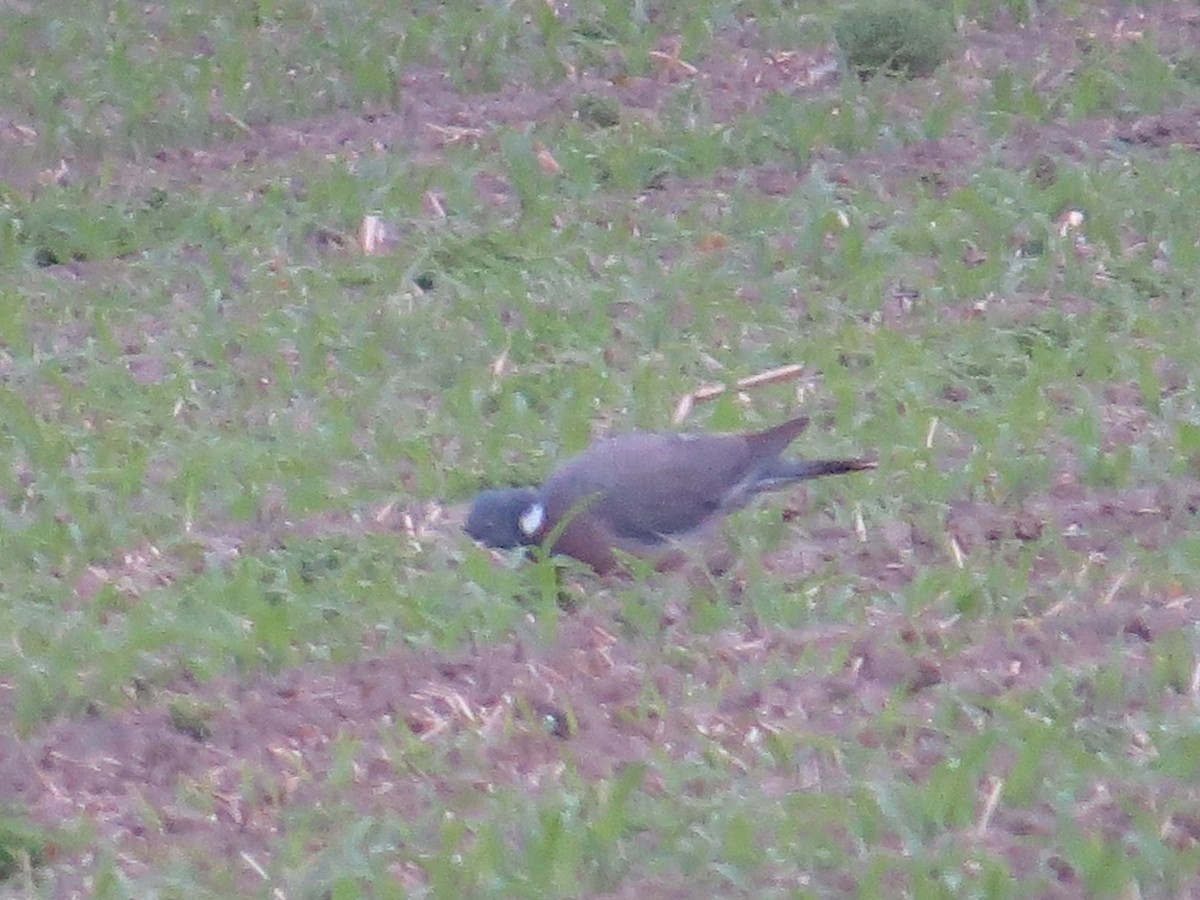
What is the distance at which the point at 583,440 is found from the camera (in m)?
6.56

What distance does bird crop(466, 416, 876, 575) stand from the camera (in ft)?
19.0

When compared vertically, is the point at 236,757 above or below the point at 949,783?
below

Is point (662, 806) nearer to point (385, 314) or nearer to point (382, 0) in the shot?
point (385, 314)

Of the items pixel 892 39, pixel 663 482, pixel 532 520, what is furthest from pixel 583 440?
pixel 892 39

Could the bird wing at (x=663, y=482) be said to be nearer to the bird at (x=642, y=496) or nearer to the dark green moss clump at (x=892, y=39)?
the bird at (x=642, y=496)

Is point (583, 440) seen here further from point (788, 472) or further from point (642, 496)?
point (788, 472)

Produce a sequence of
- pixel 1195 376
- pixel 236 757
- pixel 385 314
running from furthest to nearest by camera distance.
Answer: pixel 385 314 < pixel 1195 376 < pixel 236 757

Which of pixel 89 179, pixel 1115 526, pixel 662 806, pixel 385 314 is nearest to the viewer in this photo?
pixel 662 806

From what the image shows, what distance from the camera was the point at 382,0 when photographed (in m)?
10.6

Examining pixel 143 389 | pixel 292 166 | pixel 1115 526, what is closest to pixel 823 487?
pixel 1115 526

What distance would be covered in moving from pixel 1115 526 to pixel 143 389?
10.7 ft

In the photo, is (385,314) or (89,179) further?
(89,179)

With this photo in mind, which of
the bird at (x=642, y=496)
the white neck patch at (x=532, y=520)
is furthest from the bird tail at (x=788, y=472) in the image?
the white neck patch at (x=532, y=520)

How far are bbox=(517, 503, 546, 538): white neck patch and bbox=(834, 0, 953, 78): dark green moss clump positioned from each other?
447 centimetres
